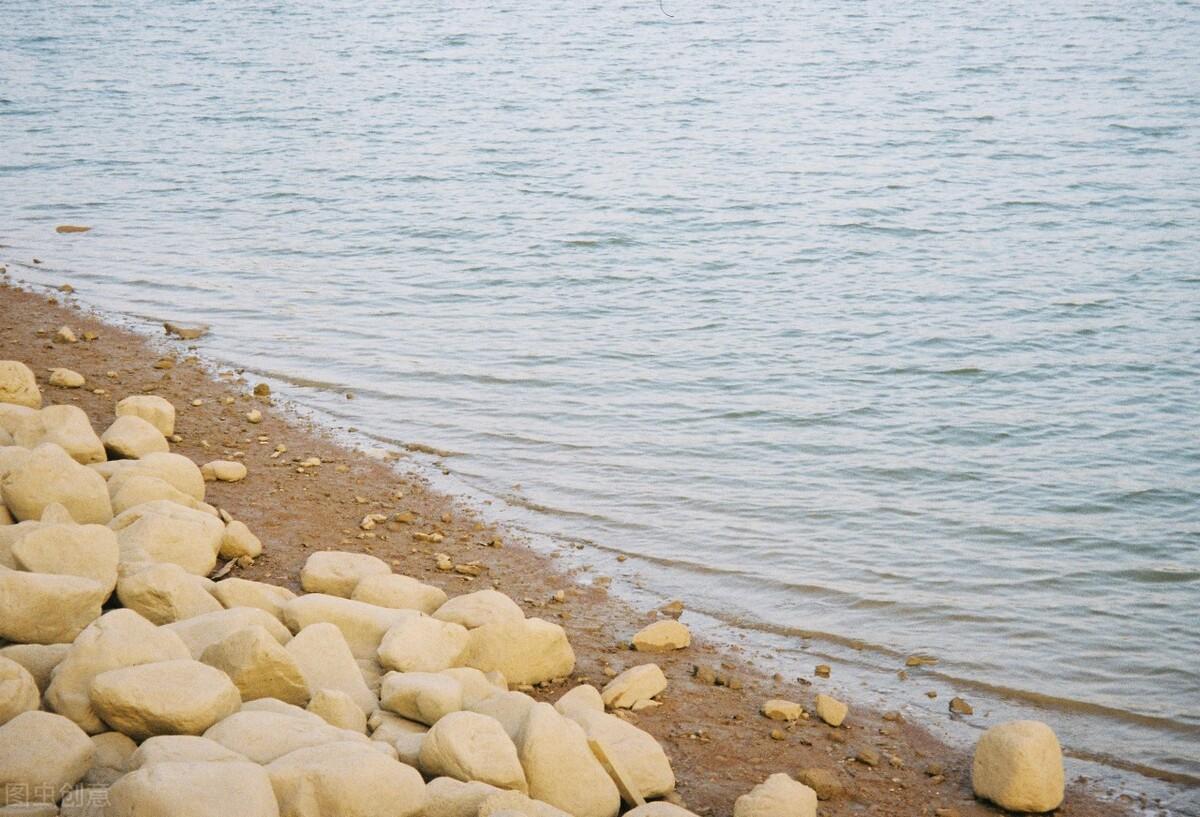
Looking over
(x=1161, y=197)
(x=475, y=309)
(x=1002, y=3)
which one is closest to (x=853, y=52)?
(x=1002, y=3)

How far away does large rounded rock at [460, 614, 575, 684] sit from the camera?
5086 millimetres

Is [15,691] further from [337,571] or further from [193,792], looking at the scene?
[337,571]

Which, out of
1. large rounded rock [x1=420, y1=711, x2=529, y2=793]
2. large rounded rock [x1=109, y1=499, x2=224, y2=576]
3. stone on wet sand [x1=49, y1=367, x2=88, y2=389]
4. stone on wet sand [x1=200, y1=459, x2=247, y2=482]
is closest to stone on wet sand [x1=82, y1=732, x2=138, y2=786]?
large rounded rock [x1=420, y1=711, x2=529, y2=793]

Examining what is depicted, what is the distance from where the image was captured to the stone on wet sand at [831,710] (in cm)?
512

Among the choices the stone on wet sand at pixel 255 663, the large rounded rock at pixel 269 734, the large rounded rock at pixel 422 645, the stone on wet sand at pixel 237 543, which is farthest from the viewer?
the stone on wet sand at pixel 237 543

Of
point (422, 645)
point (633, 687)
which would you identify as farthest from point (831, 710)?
point (422, 645)

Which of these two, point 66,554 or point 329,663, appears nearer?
point 329,663

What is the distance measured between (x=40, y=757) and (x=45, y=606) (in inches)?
39.6

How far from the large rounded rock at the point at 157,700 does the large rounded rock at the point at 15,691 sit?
193mm

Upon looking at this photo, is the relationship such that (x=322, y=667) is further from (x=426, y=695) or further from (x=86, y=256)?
(x=86, y=256)

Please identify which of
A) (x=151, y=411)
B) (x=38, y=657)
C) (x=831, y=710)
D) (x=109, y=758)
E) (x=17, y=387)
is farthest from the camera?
(x=151, y=411)

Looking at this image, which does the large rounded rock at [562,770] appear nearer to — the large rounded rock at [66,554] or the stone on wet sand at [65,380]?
the large rounded rock at [66,554]

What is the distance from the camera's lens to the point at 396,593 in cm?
548

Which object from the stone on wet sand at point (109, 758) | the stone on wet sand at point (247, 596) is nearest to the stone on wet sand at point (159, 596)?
the stone on wet sand at point (247, 596)
